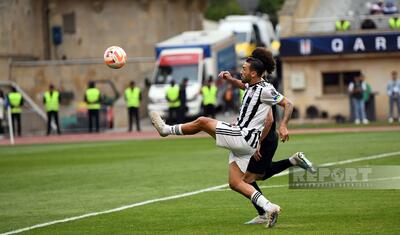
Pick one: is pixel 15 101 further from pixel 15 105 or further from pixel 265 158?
pixel 265 158

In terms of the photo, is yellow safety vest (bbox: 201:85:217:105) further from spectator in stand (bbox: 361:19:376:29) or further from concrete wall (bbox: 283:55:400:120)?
spectator in stand (bbox: 361:19:376:29)

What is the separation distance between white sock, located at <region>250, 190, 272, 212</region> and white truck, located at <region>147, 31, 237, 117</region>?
29.9 m

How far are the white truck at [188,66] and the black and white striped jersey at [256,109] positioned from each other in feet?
97.8

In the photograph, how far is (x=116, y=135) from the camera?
38.4 meters

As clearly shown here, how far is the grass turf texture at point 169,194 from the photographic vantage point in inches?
500

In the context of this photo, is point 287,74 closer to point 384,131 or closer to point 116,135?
point 116,135

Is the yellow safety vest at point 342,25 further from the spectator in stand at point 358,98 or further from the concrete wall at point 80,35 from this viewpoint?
the concrete wall at point 80,35

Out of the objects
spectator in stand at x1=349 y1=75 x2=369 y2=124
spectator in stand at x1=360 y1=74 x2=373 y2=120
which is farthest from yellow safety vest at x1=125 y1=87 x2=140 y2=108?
spectator in stand at x1=360 y1=74 x2=373 y2=120

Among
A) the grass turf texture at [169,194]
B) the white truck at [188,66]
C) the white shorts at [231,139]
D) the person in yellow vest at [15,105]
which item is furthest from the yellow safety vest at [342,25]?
the white shorts at [231,139]

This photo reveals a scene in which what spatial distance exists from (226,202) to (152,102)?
28299 millimetres

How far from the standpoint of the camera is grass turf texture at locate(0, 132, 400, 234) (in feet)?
41.6

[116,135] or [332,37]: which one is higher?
[332,37]

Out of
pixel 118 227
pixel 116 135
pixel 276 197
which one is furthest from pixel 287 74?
pixel 118 227

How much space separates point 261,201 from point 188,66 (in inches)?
1274
